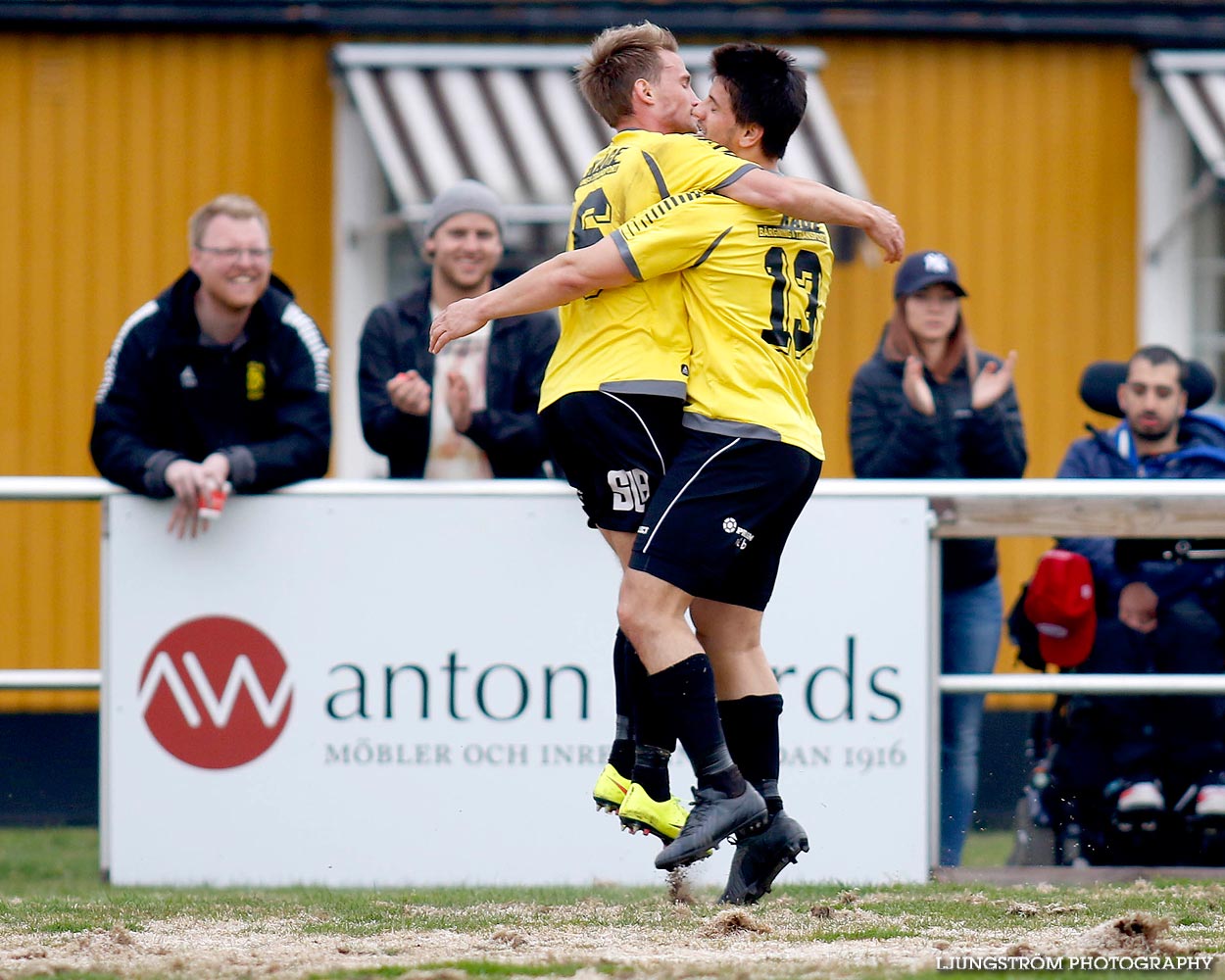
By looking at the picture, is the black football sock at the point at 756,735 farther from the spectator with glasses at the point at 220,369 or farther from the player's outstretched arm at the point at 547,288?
the spectator with glasses at the point at 220,369

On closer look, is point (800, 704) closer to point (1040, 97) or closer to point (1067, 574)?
point (1067, 574)

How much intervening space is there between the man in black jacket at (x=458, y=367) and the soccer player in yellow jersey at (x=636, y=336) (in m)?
1.61

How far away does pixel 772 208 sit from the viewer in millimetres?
5090

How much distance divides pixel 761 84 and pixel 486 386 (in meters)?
2.14

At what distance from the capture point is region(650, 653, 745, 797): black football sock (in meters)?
5.02

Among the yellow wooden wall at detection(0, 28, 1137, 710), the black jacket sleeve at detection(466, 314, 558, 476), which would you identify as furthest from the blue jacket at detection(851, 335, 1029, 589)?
the yellow wooden wall at detection(0, 28, 1137, 710)

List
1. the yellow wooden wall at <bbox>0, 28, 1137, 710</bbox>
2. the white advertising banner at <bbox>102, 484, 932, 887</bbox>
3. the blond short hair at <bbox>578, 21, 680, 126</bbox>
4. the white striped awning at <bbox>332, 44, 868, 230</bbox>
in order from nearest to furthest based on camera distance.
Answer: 1. the blond short hair at <bbox>578, 21, 680, 126</bbox>
2. the white advertising banner at <bbox>102, 484, 932, 887</bbox>
3. the white striped awning at <bbox>332, 44, 868, 230</bbox>
4. the yellow wooden wall at <bbox>0, 28, 1137, 710</bbox>

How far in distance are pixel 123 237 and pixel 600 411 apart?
6.04 m

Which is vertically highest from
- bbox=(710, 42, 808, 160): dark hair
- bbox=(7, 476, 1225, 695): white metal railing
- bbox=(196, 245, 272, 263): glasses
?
bbox=(710, 42, 808, 160): dark hair

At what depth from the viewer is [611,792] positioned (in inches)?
206

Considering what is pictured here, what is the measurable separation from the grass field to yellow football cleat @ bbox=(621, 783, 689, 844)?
0.24m

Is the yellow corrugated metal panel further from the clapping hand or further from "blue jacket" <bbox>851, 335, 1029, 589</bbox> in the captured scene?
the clapping hand

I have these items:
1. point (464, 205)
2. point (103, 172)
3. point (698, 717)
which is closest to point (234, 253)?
point (464, 205)

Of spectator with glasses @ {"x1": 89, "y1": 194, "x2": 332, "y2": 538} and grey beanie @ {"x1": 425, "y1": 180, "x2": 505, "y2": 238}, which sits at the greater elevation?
grey beanie @ {"x1": 425, "y1": 180, "x2": 505, "y2": 238}
